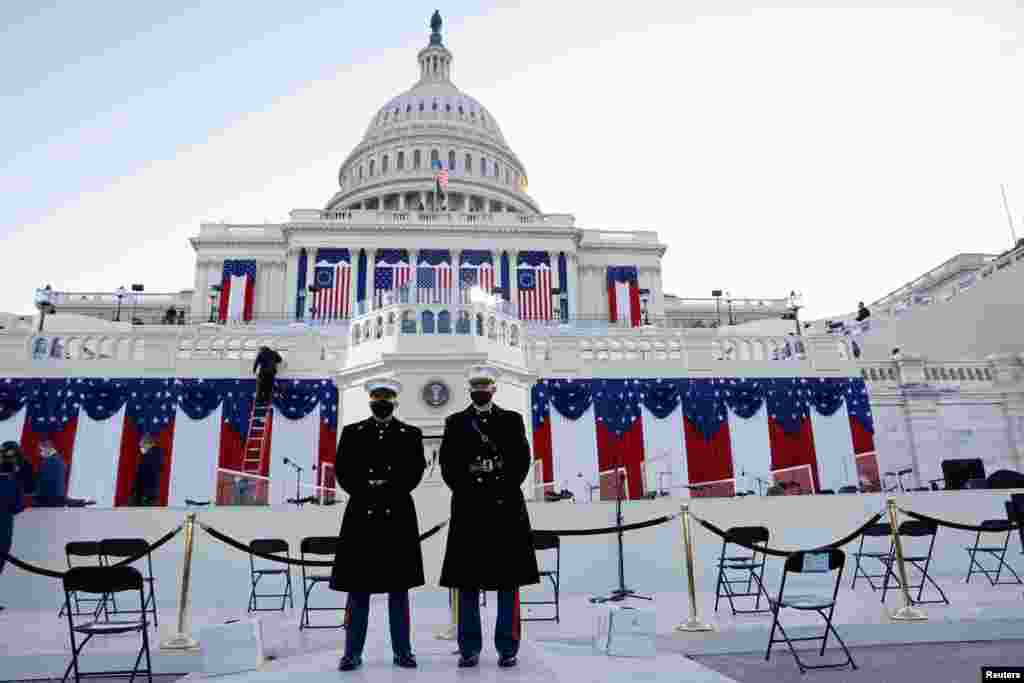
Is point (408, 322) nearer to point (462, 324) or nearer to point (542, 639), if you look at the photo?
point (462, 324)

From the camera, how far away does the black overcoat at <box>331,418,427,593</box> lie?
559 cm

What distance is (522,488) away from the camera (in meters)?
14.0

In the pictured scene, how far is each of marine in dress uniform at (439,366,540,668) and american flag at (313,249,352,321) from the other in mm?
40461

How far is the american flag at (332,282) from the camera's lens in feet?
150

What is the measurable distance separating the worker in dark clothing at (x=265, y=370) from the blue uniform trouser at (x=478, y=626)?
15655mm

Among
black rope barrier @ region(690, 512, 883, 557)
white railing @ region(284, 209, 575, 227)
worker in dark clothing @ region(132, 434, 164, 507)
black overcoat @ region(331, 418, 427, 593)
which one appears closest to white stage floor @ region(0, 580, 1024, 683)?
black overcoat @ region(331, 418, 427, 593)

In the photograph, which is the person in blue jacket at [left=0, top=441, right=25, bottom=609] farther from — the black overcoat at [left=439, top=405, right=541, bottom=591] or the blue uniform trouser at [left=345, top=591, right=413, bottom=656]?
the black overcoat at [left=439, top=405, right=541, bottom=591]

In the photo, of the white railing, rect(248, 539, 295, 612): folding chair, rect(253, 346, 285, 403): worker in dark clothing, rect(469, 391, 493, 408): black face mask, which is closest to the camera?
rect(469, 391, 493, 408): black face mask

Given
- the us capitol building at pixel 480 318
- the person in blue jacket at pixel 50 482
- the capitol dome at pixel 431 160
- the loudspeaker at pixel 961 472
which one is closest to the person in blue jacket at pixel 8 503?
the person in blue jacket at pixel 50 482

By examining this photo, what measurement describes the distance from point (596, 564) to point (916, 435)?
1764cm

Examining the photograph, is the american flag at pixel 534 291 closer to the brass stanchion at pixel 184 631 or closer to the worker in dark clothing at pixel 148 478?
the worker in dark clothing at pixel 148 478

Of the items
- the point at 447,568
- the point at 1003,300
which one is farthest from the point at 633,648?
the point at 1003,300

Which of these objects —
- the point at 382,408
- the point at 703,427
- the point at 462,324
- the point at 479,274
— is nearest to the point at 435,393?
the point at 462,324

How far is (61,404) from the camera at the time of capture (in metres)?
19.4
